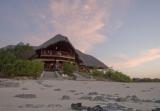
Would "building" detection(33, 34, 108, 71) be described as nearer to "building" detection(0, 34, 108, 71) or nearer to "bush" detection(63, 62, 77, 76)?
"building" detection(0, 34, 108, 71)

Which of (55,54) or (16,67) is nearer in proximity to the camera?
(16,67)

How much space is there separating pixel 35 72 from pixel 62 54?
1231cm

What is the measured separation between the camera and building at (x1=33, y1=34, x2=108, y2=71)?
116 ft

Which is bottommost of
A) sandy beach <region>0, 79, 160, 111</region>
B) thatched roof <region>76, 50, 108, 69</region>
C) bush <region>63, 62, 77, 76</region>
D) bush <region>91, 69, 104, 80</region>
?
sandy beach <region>0, 79, 160, 111</region>

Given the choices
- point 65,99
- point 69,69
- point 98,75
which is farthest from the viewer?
point 69,69

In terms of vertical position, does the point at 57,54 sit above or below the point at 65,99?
above

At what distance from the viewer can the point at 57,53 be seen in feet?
120

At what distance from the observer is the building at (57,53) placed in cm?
3525

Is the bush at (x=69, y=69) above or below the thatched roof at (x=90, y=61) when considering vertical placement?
below

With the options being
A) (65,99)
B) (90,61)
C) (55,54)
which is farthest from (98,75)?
(65,99)

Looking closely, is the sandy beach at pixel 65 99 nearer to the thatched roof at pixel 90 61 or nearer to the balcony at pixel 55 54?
the balcony at pixel 55 54

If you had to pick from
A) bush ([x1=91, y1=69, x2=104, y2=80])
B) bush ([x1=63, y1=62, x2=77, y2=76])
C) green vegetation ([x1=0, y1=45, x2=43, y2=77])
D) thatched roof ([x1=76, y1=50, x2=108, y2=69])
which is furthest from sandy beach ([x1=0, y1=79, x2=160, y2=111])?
thatched roof ([x1=76, y1=50, x2=108, y2=69])

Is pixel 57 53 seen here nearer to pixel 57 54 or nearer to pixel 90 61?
pixel 57 54

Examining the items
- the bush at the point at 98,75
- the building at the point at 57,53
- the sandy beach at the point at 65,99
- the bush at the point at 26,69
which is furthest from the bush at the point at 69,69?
the sandy beach at the point at 65,99
